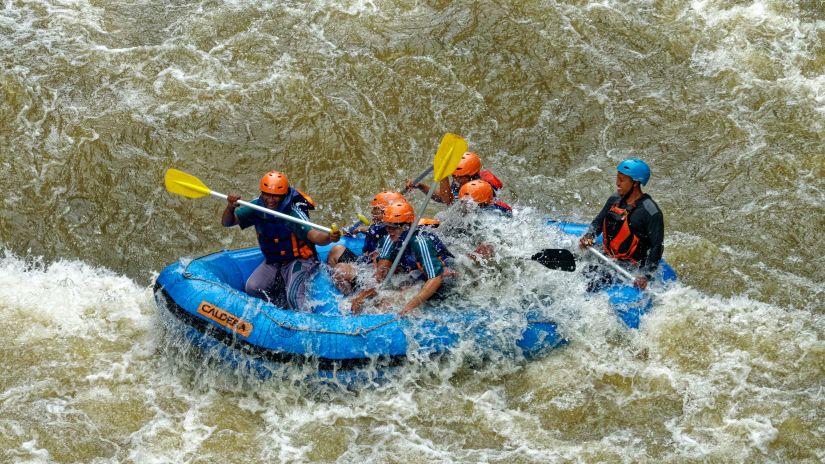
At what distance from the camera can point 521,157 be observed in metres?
9.73

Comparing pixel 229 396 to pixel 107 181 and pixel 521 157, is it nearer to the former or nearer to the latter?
pixel 107 181

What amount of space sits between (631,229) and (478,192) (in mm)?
1208

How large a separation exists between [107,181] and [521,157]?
4.15 metres

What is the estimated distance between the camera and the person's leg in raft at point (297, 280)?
23.4ft

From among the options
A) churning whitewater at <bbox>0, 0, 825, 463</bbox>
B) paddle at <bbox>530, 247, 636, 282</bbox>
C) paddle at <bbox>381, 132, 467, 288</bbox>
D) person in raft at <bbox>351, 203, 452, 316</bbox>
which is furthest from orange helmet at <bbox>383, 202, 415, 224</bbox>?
paddle at <bbox>530, 247, 636, 282</bbox>

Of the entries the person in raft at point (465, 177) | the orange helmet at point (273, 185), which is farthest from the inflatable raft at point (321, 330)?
the person in raft at point (465, 177)

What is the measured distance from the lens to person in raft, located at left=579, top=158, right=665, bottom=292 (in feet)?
22.4

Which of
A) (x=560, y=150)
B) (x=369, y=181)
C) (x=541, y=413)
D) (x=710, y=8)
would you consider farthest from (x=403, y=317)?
(x=710, y=8)

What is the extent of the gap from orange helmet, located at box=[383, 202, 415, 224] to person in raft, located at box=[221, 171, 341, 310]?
1.54 ft

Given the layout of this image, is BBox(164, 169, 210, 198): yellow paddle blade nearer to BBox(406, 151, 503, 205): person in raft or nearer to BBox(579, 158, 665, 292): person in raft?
BBox(406, 151, 503, 205): person in raft

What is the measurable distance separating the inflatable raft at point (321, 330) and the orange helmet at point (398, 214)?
0.67 m

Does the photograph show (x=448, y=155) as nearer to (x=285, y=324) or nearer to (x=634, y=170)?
(x=634, y=170)

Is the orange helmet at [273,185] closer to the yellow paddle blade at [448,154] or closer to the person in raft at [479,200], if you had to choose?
the yellow paddle blade at [448,154]

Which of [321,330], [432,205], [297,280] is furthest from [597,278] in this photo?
[432,205]
